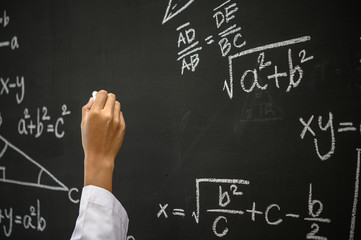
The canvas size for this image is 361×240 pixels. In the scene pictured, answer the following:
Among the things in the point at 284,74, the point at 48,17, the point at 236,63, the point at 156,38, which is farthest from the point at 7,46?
the point at 284,74

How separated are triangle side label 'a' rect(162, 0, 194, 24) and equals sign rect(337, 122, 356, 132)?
0.54m

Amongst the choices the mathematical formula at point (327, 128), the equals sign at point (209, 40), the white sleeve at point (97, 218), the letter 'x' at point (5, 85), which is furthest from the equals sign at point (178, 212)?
the letter 'x' at point (5, 85)

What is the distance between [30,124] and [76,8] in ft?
1.54

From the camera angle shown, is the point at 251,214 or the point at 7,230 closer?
the point at 251,214

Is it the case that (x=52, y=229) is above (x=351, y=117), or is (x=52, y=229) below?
below

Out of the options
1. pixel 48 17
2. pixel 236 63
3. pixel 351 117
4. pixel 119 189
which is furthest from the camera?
pixel 48 17

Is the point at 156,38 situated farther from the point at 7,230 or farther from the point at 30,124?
the point at 7,230

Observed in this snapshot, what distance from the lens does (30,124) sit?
3.40ft

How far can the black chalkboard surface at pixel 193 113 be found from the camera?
2.21ft

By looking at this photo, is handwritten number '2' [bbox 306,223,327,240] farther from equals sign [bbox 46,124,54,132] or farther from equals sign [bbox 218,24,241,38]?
equals sign [bbox 46,124,54,132]

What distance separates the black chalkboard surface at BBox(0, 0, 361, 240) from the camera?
675 millimetres

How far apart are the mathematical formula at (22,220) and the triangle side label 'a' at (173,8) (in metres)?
0.81

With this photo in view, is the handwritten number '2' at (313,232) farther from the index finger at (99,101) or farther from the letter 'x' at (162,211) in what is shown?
the index finger at (99,101)

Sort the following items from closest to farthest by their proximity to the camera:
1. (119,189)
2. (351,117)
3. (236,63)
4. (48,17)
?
(351,117), (236,63), (119,189), (48,17)
